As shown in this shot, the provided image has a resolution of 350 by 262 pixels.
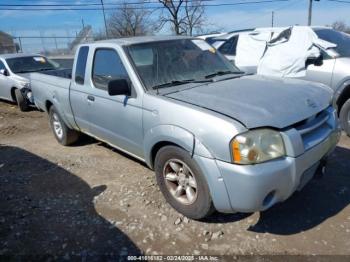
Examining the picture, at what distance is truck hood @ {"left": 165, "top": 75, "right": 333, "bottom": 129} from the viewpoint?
2.87m

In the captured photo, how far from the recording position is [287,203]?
12.1 ft

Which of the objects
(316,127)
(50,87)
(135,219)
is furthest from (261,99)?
(50,87)

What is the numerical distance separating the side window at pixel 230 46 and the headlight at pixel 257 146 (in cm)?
511

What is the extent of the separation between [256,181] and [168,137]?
37.3 inches

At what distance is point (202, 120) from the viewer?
2928 mm

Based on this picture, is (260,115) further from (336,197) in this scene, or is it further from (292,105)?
(336,197)

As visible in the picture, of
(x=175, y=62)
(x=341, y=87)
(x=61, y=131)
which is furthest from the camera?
(x=61, y=131)

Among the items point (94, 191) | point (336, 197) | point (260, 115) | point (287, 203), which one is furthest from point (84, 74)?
point (336, 197)

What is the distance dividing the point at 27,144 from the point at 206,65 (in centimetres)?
401

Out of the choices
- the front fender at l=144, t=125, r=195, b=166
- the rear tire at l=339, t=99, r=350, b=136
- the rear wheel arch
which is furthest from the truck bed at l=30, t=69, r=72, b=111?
the rear tire at l=339, t=99, r=350, b=136

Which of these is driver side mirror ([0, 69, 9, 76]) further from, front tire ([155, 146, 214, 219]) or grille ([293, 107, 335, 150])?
grille ([293, 107, 335, 150])

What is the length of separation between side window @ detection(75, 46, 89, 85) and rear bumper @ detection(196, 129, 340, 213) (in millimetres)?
2532

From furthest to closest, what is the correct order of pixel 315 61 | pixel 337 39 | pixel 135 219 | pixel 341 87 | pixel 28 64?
1. pixel 28 64
2. pixel 337 39
3. pixel 315 61
4. pixel 341 87
5. pixel 135 219

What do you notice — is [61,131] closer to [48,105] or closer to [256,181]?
[48,105]
